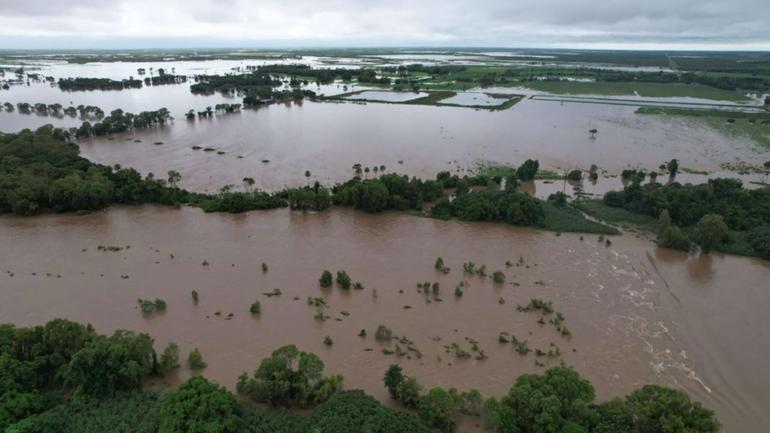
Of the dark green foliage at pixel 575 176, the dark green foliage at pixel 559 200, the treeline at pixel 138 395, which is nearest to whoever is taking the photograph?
the treeline at pixel 138 395

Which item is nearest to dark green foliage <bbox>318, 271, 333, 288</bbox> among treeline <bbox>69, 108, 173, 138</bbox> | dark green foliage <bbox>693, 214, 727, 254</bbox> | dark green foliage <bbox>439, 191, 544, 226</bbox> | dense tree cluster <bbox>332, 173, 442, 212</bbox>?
dense tree cluster <bbox>332, 173, 442, 212</bbox>

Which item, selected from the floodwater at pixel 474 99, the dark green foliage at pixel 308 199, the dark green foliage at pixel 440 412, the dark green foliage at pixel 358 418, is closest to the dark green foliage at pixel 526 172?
the dark green foliage at pixel 308 199

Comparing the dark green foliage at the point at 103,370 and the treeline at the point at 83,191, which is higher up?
the treeline at the point at 83,191

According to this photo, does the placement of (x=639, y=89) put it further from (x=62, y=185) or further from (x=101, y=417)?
(x=101, y=417)

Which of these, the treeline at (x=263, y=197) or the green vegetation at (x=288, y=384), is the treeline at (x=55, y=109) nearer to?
the treeline at (x=263, y=197)

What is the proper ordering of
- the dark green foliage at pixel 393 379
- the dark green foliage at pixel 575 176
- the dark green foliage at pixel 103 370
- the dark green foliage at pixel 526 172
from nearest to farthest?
the dark green foliage at pixel 103 370
the dark green foliage at pixel 393 379
the dark green foliage at pixel 526 172
the dark green foliage at pixel 575 176

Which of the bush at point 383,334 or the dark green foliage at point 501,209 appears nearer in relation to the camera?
the bush at point 383,334

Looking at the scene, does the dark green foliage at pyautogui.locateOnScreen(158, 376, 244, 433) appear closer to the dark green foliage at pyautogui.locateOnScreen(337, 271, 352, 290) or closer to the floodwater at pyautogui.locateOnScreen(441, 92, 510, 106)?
the dark green foliage at pyautogui.locateOnScreen(337, 271, 352, 290)
